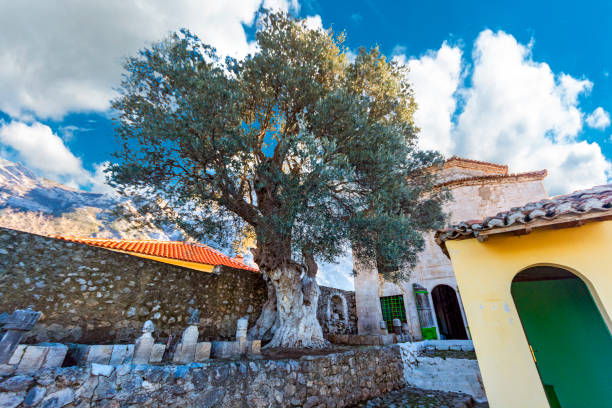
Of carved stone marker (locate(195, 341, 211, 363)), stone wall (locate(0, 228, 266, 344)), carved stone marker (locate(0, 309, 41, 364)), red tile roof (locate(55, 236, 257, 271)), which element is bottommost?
carved stone marker (locate(195, 341, 211, 363))

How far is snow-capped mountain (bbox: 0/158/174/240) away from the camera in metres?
30.5

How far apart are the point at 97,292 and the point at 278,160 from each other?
6.09 metres

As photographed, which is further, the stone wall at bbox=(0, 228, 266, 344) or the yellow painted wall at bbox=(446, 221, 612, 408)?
the stone wall at bbox=(0, 228, 266, 344)

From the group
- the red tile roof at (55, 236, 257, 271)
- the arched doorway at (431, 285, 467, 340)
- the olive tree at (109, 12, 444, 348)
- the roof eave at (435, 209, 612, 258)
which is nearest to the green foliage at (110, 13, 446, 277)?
the olive tree at (109, 12, 444, 348)

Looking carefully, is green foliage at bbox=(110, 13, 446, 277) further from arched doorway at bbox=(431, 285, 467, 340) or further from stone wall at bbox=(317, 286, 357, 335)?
arched doorway at bbox=(431, 285, 467, 340)

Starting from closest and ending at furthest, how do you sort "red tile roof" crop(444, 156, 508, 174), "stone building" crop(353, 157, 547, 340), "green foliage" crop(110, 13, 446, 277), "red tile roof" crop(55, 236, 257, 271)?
"green foliage" crop(110, 13, 446, 277), "red tile roof" crop(55, 236, 257, 271), "stone building" crop(353, 157, 547, 340), "red tile roof" crop(444, 156, 508, 174)

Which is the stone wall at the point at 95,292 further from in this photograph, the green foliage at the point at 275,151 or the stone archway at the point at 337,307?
the stone archway at the point at 337,307

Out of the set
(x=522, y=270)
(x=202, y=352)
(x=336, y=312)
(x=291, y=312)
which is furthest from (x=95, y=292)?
(x=336, y=312)

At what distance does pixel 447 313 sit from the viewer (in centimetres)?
1780

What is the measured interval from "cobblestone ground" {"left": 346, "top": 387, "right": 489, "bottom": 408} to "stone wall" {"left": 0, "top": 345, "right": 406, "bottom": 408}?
35 centimetres

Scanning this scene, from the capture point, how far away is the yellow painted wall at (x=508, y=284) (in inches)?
133

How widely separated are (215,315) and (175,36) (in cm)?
950

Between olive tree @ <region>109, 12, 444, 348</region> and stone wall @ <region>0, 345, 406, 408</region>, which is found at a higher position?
olive tree @ <region>109, 12, 444, 348</region>

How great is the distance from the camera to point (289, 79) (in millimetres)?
8148
